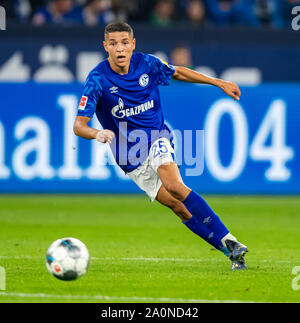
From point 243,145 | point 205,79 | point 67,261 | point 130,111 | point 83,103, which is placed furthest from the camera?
point 243,145

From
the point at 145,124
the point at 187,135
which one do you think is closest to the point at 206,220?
the point at 145,124

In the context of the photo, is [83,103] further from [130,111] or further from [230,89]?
[230,89]

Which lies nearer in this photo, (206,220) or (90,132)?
(90,132)

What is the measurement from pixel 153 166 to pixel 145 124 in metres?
0.40

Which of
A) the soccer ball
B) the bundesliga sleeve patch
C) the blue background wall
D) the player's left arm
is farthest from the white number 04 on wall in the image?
the soccer ball

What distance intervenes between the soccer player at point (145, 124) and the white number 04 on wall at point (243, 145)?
5.68m

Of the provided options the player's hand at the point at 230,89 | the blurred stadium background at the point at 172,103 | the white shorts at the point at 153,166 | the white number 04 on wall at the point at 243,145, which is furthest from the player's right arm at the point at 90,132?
the white number 04 on wall at the point at 243,145

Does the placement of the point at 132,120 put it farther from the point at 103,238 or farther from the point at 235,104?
the point at 235,104

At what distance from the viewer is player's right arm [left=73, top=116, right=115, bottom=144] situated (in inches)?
232

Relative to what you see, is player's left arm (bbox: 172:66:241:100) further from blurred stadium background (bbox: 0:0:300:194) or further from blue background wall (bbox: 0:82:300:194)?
blue background wall (bbox: 0:82:300:194)

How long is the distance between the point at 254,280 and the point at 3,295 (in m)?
1.96

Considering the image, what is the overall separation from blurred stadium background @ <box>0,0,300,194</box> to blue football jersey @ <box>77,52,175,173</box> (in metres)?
4.12

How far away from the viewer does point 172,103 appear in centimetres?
1335
